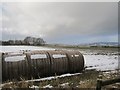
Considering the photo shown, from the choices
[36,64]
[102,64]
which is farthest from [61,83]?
[102,64]

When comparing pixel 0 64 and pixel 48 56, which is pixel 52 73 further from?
pixel 0 64

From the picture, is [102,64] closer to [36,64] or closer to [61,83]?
[36,64]

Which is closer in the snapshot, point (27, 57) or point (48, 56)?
point (27, 57)

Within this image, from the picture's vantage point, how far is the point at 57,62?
14344 mm

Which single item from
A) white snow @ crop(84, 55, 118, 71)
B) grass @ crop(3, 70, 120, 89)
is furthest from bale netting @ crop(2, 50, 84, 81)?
white snow @ crop(84, 55, 118, 71)

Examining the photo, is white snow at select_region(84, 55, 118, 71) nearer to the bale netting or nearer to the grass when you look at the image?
the bale netting

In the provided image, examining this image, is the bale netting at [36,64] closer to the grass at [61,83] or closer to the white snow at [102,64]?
the grass at [61,83]

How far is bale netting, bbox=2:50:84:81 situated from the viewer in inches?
494

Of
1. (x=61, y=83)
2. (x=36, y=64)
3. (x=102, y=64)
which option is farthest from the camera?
(x=102, y=64)

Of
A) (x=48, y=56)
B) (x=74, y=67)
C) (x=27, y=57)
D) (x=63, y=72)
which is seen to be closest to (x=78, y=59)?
(x=74, y=67)

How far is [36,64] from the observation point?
1336 cm

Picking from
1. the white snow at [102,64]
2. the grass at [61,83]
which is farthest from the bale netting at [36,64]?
the white snow at [102,64]

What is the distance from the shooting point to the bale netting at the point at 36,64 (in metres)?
12.5

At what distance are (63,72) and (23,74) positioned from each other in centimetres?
313
